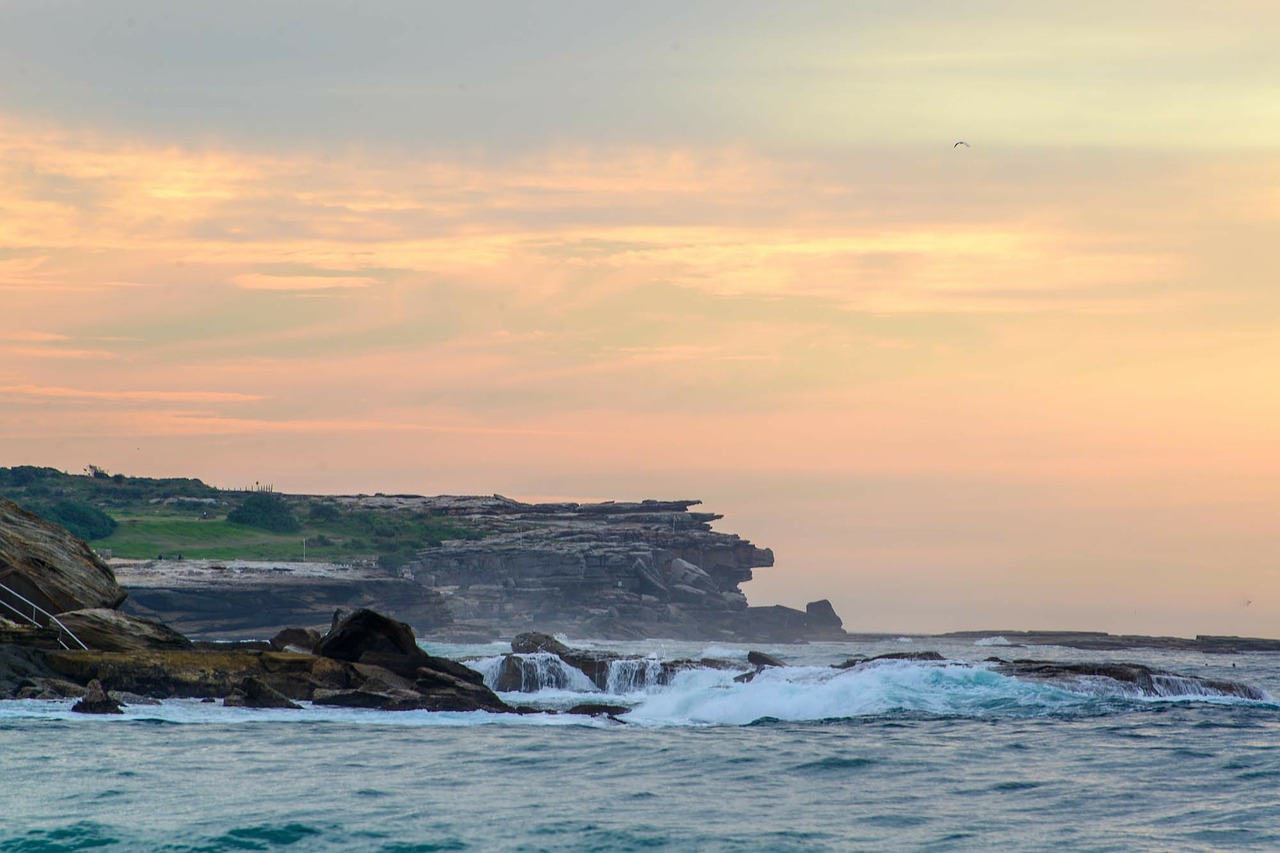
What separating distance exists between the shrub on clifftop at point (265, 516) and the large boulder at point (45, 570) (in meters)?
104

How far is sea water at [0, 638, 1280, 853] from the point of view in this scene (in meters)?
18.7

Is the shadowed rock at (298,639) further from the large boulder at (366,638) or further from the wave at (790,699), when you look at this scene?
the large boulder at (366,638)

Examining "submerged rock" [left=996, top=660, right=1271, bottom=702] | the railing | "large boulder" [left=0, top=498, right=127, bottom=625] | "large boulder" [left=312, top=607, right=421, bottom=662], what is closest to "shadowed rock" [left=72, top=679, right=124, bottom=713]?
the railing

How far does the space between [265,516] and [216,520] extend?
551 cm

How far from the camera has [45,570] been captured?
134ft

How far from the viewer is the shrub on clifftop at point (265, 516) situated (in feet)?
480

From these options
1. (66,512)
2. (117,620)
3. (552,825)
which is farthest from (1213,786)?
(66,512)

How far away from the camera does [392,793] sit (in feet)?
70.7

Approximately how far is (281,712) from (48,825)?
1378 cm

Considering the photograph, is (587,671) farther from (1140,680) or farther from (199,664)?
(1140,680)

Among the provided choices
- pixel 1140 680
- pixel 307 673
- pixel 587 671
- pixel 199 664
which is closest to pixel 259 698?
pixel 307 673

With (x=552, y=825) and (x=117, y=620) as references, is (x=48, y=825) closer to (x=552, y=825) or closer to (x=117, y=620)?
(x=552, y=825)

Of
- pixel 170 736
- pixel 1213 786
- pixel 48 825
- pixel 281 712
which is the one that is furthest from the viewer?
pixel 281 712

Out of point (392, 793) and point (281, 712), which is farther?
point (281, 712)
